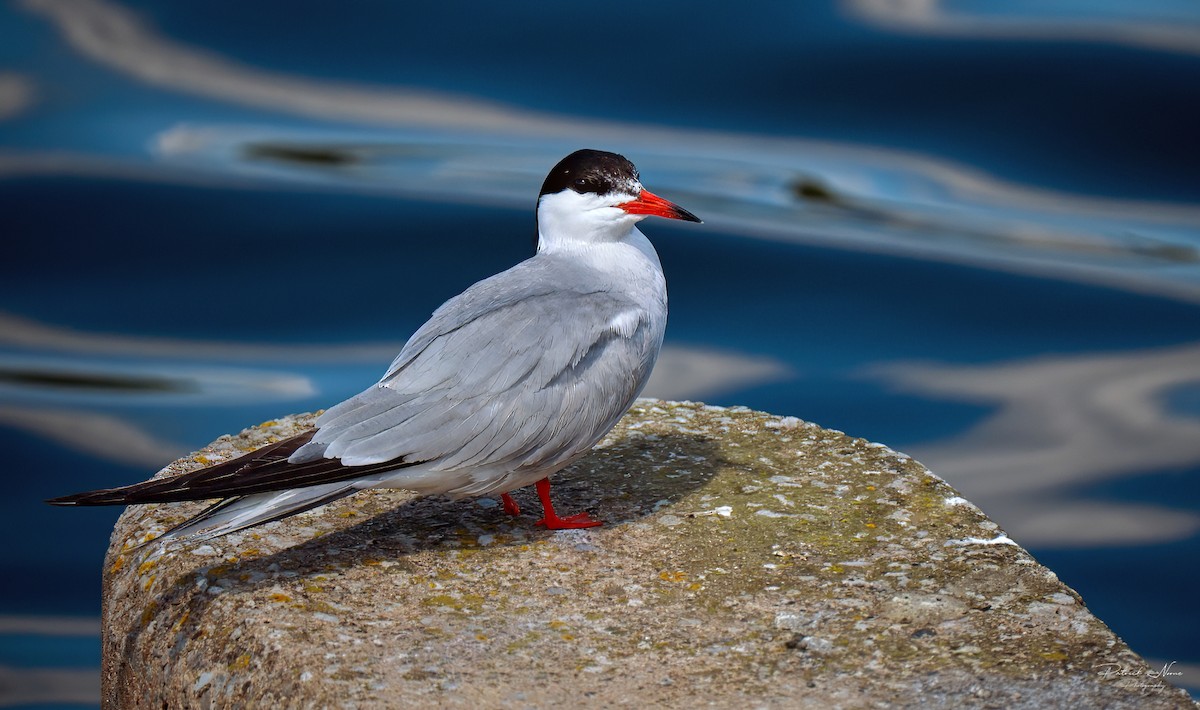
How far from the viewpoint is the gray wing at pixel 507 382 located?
12.2 ft

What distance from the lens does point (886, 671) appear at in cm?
335

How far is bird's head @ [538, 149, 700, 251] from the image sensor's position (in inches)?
173

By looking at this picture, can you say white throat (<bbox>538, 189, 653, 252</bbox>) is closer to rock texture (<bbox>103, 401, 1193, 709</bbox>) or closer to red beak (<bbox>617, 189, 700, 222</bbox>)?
red beak (<bbox>617, 189, 700, 222</bbox>)

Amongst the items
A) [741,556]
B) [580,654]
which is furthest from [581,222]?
[580,654]

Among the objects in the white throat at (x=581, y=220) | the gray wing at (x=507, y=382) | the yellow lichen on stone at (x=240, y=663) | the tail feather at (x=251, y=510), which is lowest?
the yellow lichen on stone at (x=240, y=663)

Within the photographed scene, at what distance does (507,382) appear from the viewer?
3863 millimetres

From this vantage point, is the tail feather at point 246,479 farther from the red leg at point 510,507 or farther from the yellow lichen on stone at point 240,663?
the red leg at point 510,507

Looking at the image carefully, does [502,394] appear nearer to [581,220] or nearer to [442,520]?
[442,520]

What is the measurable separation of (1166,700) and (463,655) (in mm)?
1617

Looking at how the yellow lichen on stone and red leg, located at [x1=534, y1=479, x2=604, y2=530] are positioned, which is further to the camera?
red leg, located at [x1=534, y1=479, x2=604, y2=530]

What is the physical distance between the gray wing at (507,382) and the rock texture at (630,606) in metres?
0.34

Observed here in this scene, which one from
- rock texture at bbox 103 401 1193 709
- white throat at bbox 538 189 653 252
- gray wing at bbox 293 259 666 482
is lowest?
rock texture at bbox 103 401 1193 709

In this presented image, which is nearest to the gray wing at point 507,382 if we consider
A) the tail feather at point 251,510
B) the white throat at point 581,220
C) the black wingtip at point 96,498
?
the tail feather at point 251,510

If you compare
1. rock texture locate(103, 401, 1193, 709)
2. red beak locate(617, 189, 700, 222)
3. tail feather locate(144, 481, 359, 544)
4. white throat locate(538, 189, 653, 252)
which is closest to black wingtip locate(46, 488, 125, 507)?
tail feather locate(144, 481, 359, 544)
